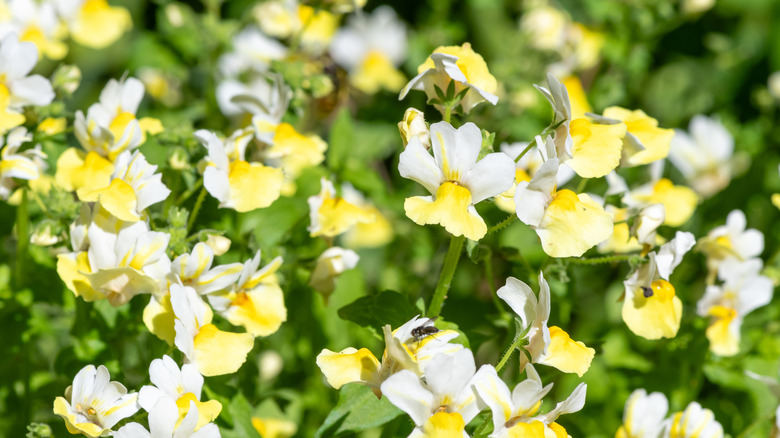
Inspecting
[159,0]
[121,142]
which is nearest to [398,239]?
[159,0]

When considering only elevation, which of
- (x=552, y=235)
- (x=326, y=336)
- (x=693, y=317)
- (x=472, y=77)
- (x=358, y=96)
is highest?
(x=472, y=77)

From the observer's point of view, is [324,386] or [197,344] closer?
[197,344]

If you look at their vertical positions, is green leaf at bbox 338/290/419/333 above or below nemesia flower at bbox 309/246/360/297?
Result: above

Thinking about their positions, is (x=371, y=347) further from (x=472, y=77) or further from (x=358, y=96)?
(x=358, y=96)

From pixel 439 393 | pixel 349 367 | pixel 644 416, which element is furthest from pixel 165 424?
pixel 644 416

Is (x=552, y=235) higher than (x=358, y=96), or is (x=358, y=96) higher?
(x=552, y=235)

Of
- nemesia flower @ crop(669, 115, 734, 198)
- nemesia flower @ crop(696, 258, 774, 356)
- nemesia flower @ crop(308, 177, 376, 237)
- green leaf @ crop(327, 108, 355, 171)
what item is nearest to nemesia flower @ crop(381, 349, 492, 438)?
nemesia flower @ crop(308, 177, 376, 237)

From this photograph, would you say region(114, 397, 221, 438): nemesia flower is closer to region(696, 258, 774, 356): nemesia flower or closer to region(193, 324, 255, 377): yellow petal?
region(193, 324, 255, 377): yellow petal
